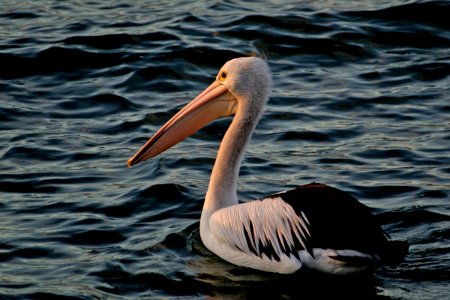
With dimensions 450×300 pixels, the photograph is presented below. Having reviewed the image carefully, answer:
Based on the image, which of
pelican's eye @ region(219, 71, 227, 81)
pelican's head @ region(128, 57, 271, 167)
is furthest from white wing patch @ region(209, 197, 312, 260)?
pelican's eye @ region(219, 71, 227, 81)

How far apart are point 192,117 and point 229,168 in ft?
1.65

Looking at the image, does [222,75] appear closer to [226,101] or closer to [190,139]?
[226,101]

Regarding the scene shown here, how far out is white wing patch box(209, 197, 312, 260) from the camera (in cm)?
587

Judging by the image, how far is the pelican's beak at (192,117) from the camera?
679 cm

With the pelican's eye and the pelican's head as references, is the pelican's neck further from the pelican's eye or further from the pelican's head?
the pelican's eye

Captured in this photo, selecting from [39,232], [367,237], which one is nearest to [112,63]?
[39,232]

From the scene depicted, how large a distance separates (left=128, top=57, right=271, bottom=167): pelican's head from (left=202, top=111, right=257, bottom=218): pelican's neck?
8 cm

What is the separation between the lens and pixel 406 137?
8.26 m

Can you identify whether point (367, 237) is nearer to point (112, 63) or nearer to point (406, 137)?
point (406, 137)

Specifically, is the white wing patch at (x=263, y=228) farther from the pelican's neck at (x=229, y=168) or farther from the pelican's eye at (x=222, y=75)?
the pelican's eye at (x=222, y=75)

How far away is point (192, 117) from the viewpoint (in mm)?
6871

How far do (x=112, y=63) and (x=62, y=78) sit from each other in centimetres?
57

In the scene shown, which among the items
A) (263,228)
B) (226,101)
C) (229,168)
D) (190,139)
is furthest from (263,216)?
(190,139)

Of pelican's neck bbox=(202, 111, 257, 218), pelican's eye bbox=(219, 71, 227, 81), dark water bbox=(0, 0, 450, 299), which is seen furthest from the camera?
pelican's eye bbox=(219, 71, 227, 81)
